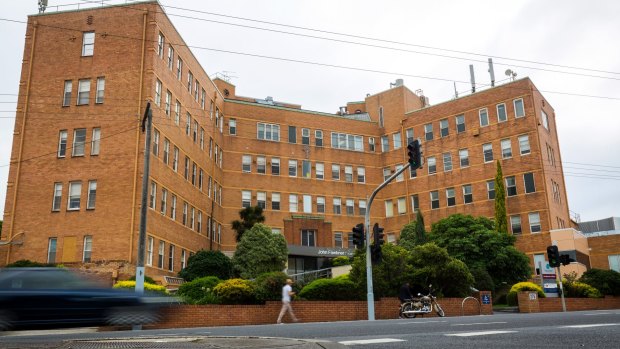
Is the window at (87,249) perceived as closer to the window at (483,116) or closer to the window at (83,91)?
the window at (83,91)

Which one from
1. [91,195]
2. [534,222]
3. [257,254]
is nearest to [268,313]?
[91,195]

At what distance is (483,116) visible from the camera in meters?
55.2

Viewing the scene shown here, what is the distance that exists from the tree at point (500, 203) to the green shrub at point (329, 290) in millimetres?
25115

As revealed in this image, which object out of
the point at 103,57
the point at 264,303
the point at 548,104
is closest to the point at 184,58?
the point at 103,57

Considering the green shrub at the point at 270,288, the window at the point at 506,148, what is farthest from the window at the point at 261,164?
the green shrub at the point at 270,288

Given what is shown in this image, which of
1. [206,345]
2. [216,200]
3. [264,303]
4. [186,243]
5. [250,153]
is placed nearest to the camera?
[206,345]

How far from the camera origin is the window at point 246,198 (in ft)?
178

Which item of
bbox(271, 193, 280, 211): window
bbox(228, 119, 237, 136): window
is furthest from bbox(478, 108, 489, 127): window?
bbox(228, 119, 237, 136): window

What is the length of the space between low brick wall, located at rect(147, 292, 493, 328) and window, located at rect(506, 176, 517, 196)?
2585 cm

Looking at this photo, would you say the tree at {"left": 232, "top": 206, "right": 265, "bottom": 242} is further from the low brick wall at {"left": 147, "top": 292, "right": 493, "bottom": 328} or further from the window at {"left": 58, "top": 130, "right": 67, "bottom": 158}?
the low brick wall at {"left": 147, "top": 292, "right": 493, "bottom": 328}

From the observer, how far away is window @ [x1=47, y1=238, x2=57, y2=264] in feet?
113

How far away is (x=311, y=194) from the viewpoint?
57.8 metres

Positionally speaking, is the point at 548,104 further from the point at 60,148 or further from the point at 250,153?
the point at 60,148

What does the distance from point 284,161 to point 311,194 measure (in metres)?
4.09
